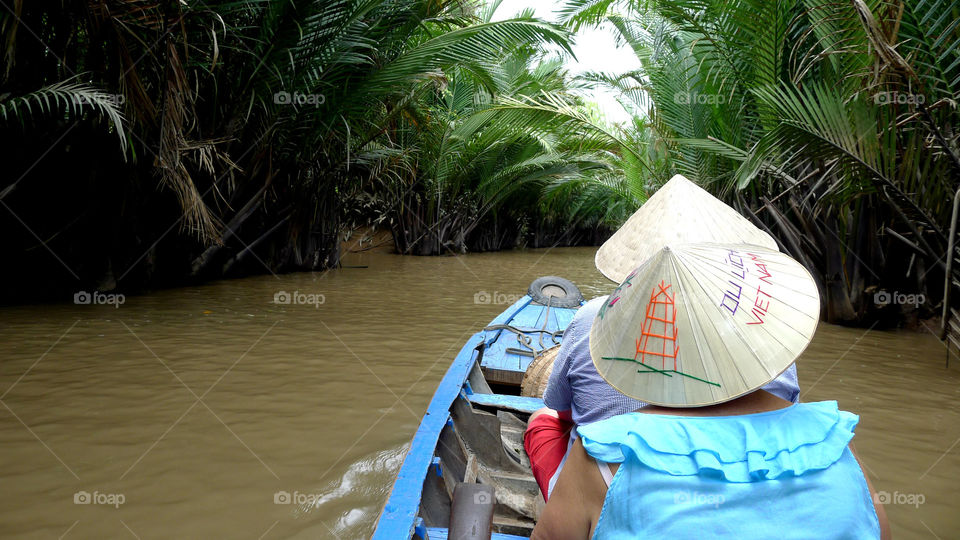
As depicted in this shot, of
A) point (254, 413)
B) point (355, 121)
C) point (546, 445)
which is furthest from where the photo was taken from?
point (355, 121)

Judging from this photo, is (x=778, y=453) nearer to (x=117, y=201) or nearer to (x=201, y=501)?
(x=201, y=501)

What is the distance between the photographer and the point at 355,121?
8.44 m

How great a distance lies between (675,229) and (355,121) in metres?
7.06

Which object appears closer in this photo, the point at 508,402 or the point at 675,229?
the point at 675,229

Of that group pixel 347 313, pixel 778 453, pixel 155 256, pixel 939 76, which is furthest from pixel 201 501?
pixel 155 256

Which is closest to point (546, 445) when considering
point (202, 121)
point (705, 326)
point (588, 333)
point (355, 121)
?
point (588, 333)

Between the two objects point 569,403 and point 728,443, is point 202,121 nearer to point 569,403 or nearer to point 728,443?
point 569,403

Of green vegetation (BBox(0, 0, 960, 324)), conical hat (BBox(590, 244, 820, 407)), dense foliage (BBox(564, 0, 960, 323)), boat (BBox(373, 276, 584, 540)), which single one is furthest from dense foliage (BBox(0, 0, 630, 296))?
conical hat (BBox(590, 244, 820, 407))

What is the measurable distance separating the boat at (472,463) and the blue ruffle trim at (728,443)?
84cm

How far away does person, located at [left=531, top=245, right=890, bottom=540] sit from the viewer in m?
0.91

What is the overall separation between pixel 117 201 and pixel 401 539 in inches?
258

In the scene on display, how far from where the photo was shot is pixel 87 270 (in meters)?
6.83

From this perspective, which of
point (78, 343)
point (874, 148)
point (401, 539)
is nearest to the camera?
point (401, 539)

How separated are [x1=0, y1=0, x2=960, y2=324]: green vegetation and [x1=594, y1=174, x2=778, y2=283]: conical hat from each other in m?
1.98
